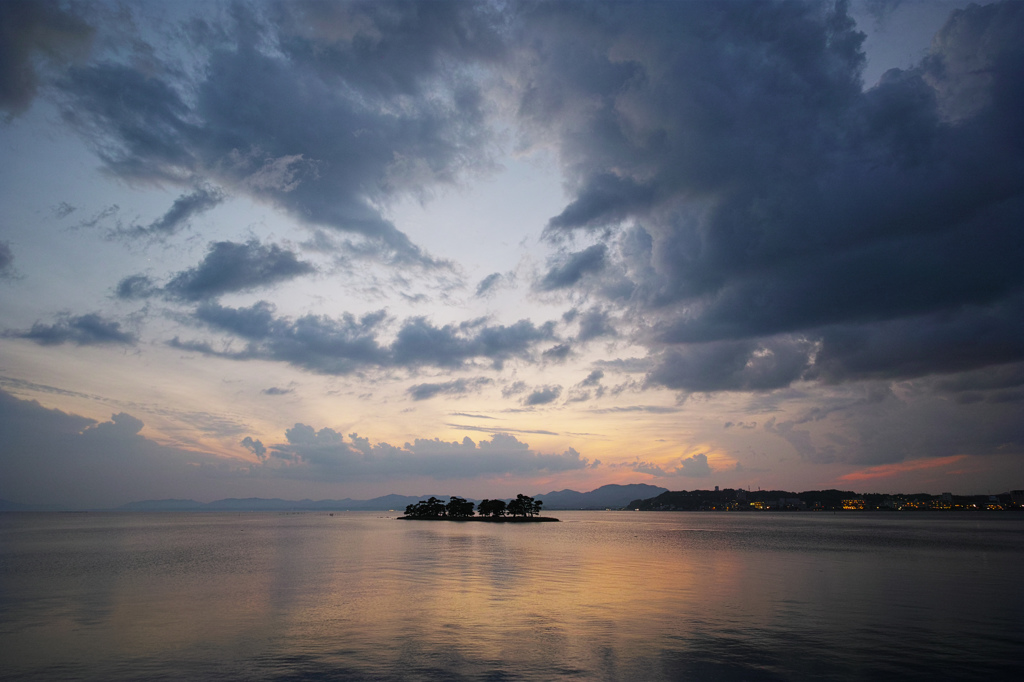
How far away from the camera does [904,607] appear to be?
37906 millimetres

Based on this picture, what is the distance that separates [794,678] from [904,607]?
2250cm

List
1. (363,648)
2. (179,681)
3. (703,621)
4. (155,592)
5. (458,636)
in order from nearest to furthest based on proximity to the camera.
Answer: (179,681)
(363,648)
(458,636)
(703,621)
(155,592)

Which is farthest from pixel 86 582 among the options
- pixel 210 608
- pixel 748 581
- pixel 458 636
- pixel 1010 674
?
pixel 1010 674

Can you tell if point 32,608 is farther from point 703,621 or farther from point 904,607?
point 904,607

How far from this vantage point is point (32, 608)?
36.9 meters

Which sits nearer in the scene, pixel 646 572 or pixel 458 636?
pixel 458 636

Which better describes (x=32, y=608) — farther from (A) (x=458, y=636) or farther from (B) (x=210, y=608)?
(A) (x=458, y=636)

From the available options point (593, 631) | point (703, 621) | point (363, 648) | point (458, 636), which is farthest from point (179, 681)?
point (703, 621)

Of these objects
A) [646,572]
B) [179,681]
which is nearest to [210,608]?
[179,681]

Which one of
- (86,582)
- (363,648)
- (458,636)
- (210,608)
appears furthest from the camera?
(86,582)

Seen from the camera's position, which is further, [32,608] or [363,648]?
[32,608]

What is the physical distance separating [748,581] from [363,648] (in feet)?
126

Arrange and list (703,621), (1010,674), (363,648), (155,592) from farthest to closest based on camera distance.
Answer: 1. (155,592)
2. (703,621)
3. (363,648)
4. (1010,674)

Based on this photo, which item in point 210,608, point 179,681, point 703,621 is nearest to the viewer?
point 179,681
